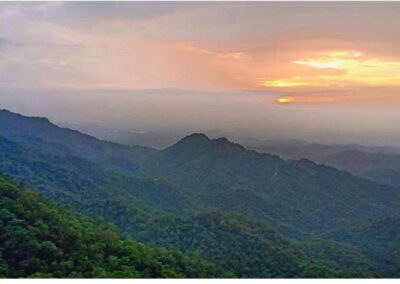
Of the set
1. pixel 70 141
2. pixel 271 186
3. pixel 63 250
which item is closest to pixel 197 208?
pixel 271 186

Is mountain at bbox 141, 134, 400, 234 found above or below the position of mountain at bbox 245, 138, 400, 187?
below

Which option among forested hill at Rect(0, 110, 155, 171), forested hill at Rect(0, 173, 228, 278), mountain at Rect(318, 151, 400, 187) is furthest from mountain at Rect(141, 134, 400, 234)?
forested hill at Rect(0, 173, 228, 278)

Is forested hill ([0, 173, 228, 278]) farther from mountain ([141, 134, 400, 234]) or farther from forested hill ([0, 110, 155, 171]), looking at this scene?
forested hill ([0, 110, 155, 171])

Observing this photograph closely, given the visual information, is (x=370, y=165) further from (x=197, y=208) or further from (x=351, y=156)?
(x=197, y=208)

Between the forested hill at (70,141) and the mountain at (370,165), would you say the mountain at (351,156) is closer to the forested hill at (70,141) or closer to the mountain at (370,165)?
the mountain at (370,165)

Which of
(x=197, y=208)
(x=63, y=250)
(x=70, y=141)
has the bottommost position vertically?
(x=197, y=208)

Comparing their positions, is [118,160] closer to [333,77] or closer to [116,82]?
[116,82]

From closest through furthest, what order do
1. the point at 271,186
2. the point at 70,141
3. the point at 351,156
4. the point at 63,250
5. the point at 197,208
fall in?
the point at 63,250 → the point at 197,208 → the point at 351,156 → the point at 70,141 → the point at 271,186
